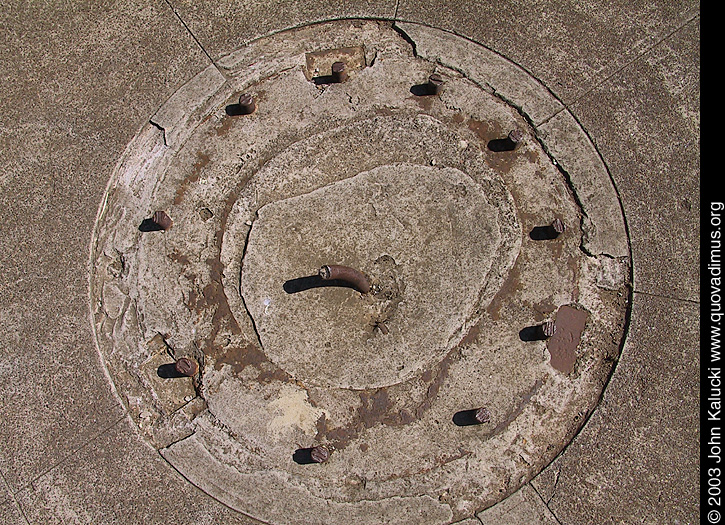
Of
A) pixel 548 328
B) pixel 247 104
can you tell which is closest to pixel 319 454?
pixel 548 328

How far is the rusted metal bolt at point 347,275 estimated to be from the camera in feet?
9.41

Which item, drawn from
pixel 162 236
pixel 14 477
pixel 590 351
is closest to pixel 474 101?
pixel 590 351

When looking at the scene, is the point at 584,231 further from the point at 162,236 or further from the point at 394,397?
the point at 162,236

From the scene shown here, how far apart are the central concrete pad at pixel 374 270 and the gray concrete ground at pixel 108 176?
94cm

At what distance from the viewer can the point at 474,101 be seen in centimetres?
343

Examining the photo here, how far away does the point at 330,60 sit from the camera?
139 inches

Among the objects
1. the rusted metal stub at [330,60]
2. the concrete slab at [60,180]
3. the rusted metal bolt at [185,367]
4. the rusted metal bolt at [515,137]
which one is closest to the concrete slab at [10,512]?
the concrete slab at [60,180]

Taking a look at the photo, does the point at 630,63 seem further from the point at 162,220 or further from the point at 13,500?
the point at 13,500

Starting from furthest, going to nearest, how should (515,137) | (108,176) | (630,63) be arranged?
(630,63)
(108,176)
(515,137)

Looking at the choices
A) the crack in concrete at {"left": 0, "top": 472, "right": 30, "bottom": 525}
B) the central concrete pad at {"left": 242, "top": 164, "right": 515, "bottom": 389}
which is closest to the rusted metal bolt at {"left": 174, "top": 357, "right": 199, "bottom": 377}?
the central concrete pad at {"left": 242, "top": 164, "right": 515, "bottom": 389}

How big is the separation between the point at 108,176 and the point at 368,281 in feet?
5.91

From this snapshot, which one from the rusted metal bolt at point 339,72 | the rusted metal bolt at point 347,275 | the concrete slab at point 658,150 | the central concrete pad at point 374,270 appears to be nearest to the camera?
the rusted metal bolt at point 347,275

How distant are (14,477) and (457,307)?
2769mm

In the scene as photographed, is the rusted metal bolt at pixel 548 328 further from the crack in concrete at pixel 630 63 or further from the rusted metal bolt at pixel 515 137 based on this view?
the crack in concrete at pixel 630 63
